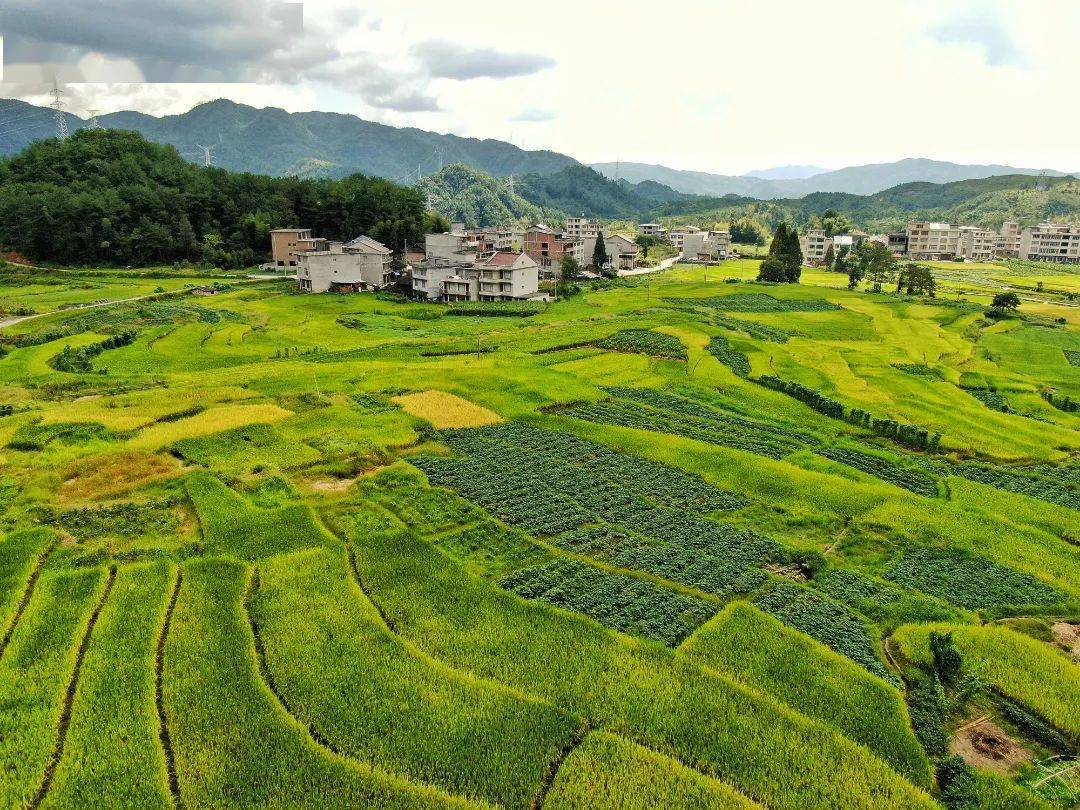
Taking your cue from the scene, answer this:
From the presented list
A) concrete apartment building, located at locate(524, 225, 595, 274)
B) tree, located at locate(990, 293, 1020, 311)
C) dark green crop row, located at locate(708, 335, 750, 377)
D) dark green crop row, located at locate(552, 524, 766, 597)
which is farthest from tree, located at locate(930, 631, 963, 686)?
concrete apartment building, located at locate(524, 225, 595, 274)

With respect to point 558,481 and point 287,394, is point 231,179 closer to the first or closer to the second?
point 287,394

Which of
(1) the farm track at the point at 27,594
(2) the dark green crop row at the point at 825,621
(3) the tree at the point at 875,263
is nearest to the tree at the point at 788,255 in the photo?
(3) the tree at the point at 875,263

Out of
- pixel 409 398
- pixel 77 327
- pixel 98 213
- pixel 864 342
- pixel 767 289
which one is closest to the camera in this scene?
pixel 409 398

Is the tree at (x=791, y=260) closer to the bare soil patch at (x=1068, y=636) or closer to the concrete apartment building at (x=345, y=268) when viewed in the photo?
the concrete apartment building at (x=345, y=268)

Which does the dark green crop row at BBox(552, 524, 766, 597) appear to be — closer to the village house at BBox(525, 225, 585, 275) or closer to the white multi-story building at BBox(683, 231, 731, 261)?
the village house at BBox(525, 225, 585, 275)

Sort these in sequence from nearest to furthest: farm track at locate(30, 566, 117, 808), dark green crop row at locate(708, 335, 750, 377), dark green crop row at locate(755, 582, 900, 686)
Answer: farm track at locate(30, 566, 117, 808), dark green crop row at locate(755, 582, 900, 686), dark green crop row at locate(708, 335, 750, 377)

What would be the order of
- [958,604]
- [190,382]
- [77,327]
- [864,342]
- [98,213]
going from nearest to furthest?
[958,604] < [190,382] < [77,327] < [864,342] < [98,213]

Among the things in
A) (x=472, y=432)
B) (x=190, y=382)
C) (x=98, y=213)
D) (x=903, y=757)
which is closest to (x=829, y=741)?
(x=903, y=757)
